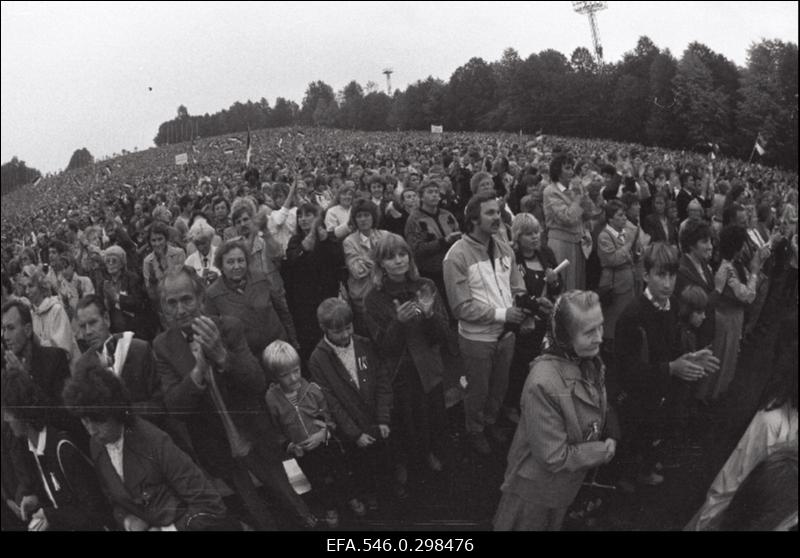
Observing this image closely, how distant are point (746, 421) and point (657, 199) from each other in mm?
2917

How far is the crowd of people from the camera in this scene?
2803 mm

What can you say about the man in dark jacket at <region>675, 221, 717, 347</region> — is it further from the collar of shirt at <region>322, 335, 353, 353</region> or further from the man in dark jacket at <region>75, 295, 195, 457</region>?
the man in dark jacket at <region>75, 295, 195, 457</region>

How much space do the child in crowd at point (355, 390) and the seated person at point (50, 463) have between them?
111 centimetres

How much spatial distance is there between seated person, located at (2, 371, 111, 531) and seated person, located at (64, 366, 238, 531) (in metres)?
0.08

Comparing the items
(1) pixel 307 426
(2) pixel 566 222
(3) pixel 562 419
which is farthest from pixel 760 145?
(1) pixel 307 426

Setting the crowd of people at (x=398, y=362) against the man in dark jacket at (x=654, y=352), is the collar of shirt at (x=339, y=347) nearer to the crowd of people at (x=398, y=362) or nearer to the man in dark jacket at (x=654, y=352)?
the crowd of people at (x=398, y=362)

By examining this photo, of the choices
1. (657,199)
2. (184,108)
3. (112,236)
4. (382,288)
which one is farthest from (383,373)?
(112,236)

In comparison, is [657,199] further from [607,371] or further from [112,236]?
[112,236]

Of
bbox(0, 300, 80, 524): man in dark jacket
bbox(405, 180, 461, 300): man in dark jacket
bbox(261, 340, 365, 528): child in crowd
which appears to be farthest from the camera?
bbox(405, 180, 461, 300): man in dark jacket

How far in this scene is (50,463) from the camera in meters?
2.91

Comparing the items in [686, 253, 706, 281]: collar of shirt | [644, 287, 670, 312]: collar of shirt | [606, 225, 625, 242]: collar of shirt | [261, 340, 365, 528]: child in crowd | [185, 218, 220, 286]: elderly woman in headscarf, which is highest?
[185, 218, 220, 286]: elderly woman in headscarf

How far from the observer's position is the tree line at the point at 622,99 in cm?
301

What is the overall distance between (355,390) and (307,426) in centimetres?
29

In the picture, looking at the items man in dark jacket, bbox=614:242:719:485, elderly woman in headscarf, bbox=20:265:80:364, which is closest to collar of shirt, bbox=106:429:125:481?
elderly woman in headscarf, bbox=20:265:80:364
